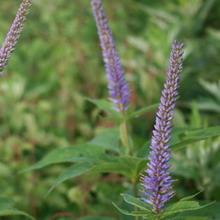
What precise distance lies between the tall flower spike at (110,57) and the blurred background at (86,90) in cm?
107

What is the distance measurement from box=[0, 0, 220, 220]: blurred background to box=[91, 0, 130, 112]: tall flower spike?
107 cm

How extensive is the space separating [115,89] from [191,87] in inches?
106

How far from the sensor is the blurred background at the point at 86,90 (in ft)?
12.1

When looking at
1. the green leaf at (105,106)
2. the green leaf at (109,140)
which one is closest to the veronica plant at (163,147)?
the green leaf at (105,106)

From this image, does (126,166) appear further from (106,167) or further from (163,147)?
(163,147)

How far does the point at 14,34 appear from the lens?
1.70 metres

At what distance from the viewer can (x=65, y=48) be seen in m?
5.37

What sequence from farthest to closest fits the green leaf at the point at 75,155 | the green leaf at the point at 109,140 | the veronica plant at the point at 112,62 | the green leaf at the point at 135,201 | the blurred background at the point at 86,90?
the blurred background at the point at 86,90, the green leaf at the point at 109,140, the green leaf at the point at 75,155, the veronica plant at the point at 112,62, the green leaf at the point at 135,201

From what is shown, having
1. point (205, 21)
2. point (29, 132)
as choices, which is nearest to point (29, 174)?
point (29, 132)

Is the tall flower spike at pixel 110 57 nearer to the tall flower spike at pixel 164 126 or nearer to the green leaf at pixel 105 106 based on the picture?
the green leaf at pixel 105 106

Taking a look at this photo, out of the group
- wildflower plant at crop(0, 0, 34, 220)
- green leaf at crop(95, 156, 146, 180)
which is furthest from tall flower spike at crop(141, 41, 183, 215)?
wildflower plant at crop(0, 0, 34, 220)

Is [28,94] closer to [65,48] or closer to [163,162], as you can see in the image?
[65,48]

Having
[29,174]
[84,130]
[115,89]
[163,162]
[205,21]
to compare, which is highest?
[205,21]

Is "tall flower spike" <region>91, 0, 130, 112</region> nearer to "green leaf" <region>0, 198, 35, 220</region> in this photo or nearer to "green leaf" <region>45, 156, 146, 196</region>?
"green leaf" <region>45, 156, 146, 196</region>
